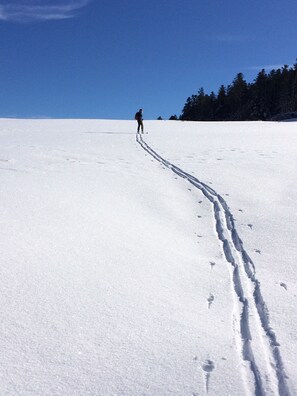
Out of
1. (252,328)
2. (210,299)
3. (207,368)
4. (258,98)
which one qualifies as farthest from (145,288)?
(258,98)

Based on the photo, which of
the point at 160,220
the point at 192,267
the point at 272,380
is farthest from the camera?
the point at 160,220

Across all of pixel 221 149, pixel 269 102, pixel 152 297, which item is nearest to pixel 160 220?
pixel 152 297

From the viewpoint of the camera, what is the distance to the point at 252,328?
151 inches

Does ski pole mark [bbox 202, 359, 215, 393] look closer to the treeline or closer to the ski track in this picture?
the ski track

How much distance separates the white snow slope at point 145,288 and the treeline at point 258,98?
230ft

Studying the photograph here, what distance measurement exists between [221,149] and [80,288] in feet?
42.9

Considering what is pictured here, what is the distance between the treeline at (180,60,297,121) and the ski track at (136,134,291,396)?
72.1m

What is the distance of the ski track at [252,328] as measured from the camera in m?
3.12

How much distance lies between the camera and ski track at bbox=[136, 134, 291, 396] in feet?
10.2

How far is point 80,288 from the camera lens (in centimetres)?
421

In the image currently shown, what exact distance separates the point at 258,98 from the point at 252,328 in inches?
3112

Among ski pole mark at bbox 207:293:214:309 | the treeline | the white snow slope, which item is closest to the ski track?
the white snow slope

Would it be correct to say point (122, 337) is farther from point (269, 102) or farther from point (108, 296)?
point (269, 102)

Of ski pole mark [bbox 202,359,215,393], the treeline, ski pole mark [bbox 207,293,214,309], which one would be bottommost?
ski pole mark [bbox 202,359,215,393]
